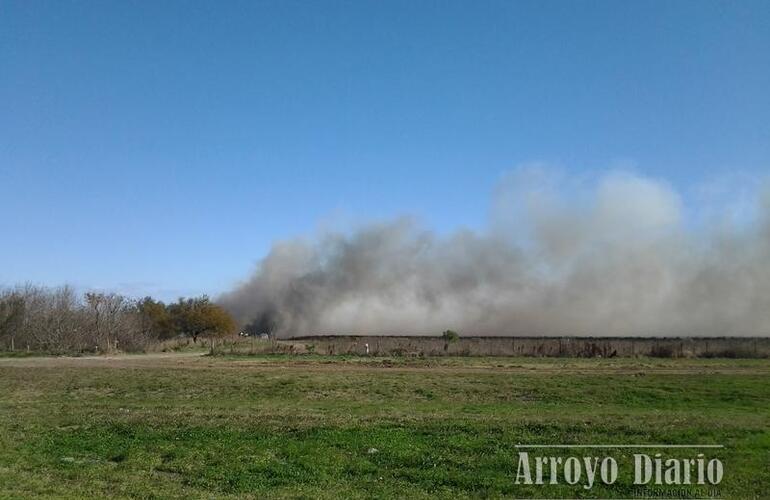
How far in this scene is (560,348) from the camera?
7012cm

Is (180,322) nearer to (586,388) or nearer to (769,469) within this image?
(586,388)

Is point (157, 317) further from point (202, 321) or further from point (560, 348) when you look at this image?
point (560, 348)

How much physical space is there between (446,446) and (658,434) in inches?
200

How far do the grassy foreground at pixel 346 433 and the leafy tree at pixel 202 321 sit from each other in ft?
242

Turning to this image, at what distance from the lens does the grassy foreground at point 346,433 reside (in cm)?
1236

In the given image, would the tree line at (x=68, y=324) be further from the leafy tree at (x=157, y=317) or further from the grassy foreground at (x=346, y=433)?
the grassy foreground at (x=346, y=433)

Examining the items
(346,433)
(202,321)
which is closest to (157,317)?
(202,321)

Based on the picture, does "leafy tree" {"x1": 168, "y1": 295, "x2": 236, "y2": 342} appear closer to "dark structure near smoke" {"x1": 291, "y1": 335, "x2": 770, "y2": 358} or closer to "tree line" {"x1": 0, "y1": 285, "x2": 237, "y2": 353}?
"tree line" {"x1": 0, "y1": 285, "x2": 237, "y2": 353}

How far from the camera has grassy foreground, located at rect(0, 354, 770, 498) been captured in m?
12.4

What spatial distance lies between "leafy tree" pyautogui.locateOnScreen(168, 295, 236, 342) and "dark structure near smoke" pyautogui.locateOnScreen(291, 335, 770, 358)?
113 ft

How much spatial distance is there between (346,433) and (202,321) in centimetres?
9245

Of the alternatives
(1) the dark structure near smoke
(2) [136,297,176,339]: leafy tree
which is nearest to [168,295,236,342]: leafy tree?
(2) [136,297,176,339]: leafy tree

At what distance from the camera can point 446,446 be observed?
15.7m

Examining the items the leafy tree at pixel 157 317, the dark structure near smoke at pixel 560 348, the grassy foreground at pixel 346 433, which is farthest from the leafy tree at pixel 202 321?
the grassy foreground at pixel 346 433
